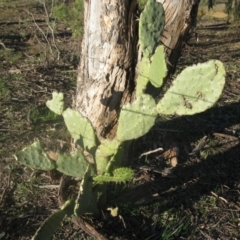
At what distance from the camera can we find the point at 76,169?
320cm

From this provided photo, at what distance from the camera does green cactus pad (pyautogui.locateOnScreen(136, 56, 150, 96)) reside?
319cm

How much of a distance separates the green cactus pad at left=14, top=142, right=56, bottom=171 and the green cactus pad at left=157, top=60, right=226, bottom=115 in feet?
2.56

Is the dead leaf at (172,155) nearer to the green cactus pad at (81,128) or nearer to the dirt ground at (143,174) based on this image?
the dirt ground at (143,174)

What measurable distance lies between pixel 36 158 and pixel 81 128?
14.2 inches

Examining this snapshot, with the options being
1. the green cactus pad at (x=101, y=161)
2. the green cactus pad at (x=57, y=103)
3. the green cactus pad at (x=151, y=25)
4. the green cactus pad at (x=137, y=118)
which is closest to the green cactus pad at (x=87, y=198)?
the green cactus pad at (x=101, y=161)

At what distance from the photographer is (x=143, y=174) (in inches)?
162

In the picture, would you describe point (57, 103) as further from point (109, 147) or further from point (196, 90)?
point (196, 90)

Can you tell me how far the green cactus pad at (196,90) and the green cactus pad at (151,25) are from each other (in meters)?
0.29

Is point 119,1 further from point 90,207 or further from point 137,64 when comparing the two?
point 90,207

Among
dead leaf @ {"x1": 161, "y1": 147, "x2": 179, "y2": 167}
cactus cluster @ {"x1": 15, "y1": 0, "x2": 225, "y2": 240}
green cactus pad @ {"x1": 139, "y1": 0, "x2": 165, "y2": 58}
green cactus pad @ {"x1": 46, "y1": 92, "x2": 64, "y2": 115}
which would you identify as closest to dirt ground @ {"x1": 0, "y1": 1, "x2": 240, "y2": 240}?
dead leaf @ {"x1": 161, "y1": 147, "x2": 179, "y2": 167}

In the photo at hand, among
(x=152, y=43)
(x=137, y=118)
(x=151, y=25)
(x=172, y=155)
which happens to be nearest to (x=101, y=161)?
(x=137, y=118)

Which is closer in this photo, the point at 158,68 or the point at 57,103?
the point at 158,68

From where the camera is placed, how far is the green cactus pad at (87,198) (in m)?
3.05

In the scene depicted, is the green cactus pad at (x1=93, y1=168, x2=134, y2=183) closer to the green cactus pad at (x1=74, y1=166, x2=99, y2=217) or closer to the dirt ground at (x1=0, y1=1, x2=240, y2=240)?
the green cactus pad at (x1=74, y1=166, x2=99, y2=217)
